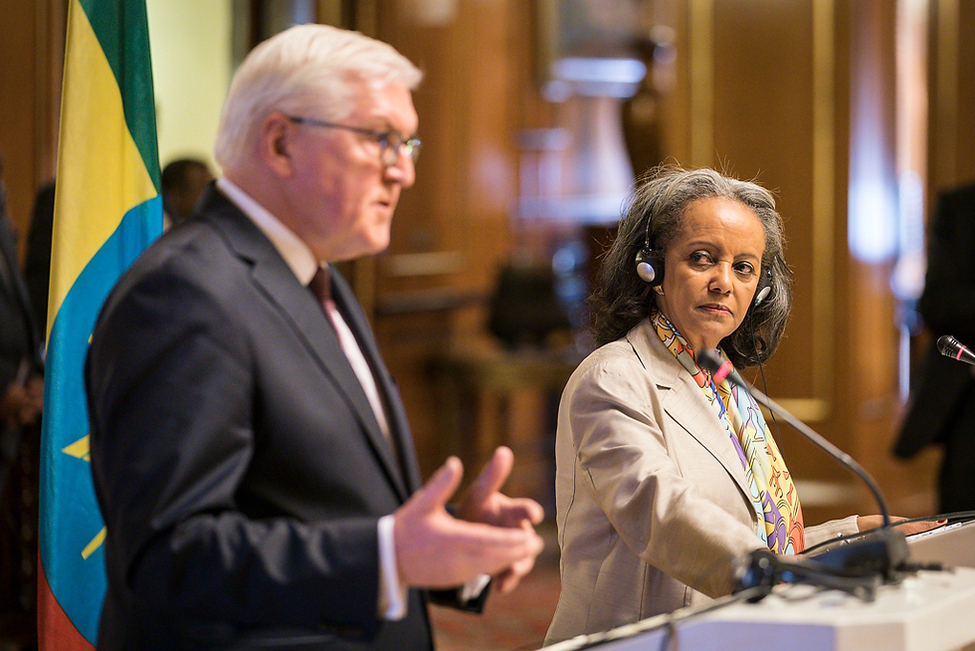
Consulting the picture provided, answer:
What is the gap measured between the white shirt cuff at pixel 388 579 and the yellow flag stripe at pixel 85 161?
3.95 feet

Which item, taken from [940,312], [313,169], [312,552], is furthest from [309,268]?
[940,312]

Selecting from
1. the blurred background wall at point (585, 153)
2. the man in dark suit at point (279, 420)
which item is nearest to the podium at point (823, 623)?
the man in dark suit at point (279, 420)

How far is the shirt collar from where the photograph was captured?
4.38ft

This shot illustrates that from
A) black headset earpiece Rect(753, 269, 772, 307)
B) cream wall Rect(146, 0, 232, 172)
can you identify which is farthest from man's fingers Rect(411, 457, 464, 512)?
cream wall Rect(146, 0, 232, 172)

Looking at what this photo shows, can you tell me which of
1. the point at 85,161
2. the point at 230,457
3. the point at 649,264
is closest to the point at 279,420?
the point at 230,457

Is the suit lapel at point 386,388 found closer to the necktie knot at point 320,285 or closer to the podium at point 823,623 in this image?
the necktie knot at point 320,285

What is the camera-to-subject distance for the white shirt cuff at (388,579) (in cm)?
118

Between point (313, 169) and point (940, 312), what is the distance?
9.40 ft

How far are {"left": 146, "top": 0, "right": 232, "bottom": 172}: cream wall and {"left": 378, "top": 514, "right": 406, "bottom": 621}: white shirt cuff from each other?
13.4 ft

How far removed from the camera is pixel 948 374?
3.69m

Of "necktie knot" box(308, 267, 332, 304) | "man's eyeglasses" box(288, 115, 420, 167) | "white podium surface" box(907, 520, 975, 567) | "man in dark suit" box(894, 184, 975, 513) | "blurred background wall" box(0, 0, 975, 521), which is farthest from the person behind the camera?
"blurred background wall" box(0, 0, 975, 521)

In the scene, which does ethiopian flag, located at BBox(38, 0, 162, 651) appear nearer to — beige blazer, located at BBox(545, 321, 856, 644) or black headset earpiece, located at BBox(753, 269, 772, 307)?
beige blazer, located at BBox(545, 321, 856, 644)

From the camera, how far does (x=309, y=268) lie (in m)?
1.36

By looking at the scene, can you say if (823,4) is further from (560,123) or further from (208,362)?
(208,362)
